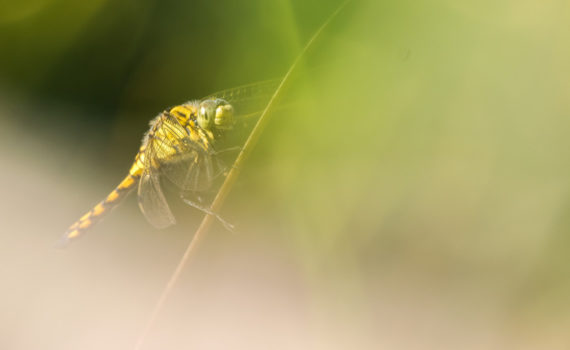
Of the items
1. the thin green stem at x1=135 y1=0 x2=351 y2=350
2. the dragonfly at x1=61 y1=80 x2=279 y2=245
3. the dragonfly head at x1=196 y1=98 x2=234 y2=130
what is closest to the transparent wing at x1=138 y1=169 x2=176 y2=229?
the dragonfly at x1=61 y1=80 x2=279 y2=245

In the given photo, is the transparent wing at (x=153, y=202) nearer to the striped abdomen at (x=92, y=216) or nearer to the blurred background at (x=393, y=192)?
the striped abdomen at (x=92, y=216)

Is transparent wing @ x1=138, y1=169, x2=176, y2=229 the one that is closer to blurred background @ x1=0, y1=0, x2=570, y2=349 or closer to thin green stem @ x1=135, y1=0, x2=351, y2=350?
blurred background @ x1=0, y1=0, x2=570, y2=349

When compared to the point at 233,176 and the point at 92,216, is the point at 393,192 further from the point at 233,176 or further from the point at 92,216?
the point at 92,216

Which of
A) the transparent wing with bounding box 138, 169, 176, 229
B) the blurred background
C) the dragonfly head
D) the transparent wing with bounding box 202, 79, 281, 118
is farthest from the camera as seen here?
the dragonfly head

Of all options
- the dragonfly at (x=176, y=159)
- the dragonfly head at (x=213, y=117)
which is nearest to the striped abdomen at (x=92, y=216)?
the dragonfly at (x=176, y=159)

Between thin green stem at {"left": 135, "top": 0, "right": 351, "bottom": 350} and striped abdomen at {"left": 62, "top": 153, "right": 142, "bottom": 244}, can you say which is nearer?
thin green stem at {"left": 135, "top": 0, "right": 351, "bottom": 350}

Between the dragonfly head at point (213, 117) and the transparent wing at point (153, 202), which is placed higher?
the dragonfly head at point (213, 117)

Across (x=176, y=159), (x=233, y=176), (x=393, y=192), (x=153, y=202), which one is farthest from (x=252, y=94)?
(x=176, y=159)

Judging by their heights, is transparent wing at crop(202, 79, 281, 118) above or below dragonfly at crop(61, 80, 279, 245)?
above
